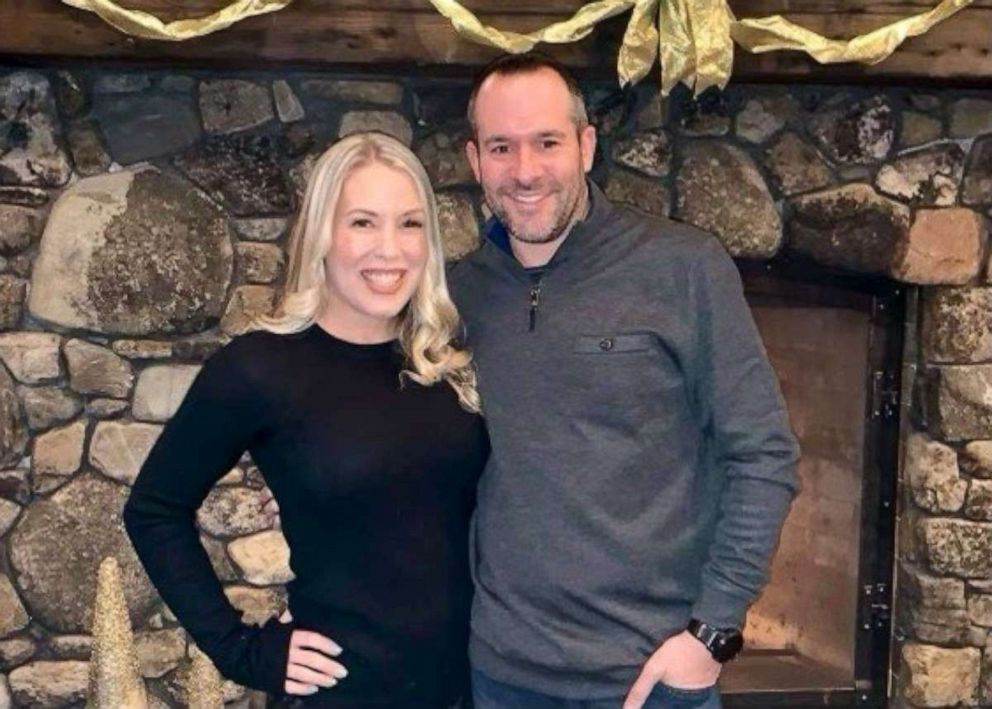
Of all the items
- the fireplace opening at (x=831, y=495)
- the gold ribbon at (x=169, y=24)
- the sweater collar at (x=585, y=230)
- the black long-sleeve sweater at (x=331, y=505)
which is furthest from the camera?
the fireplace opening at (x=831, y=495)

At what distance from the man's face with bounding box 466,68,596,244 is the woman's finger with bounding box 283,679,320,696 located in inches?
28.2

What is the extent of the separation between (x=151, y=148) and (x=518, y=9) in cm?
89

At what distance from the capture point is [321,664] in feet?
5.82

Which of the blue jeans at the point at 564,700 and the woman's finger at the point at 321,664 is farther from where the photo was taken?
the blue jeans at the point at 564,700

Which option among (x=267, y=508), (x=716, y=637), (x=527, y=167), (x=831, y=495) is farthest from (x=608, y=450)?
(x=831, y=495)

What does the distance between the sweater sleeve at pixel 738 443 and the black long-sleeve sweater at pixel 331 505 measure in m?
0.37

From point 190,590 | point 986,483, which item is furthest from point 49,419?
point 986,483

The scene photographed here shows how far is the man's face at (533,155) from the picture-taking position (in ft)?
6.37

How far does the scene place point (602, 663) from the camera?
190cm

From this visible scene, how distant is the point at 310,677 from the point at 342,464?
30cm

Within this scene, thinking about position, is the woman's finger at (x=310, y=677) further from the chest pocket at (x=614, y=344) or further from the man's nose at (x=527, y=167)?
the man's nose at (x=527, y=167)

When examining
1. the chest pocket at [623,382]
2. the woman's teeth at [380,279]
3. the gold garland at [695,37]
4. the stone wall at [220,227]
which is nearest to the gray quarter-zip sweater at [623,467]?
the chest pocket at [623,382]

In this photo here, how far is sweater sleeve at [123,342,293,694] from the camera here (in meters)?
1.76

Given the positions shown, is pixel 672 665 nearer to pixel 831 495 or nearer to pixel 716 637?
pixel 716 637
